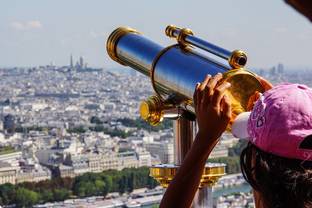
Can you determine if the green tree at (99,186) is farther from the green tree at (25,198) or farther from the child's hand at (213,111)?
the child's hand at (213,111)

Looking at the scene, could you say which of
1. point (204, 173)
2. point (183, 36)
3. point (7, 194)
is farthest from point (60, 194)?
point (204, 173)

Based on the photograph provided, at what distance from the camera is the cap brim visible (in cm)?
69

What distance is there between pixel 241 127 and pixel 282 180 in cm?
12

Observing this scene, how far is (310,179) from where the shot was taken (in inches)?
23.3


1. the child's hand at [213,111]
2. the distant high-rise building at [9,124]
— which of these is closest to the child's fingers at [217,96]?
the child's hand at [213,111]

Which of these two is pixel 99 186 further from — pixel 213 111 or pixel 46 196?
pixel 213 111

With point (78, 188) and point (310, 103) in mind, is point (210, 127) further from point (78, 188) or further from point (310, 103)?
point (78, 188)

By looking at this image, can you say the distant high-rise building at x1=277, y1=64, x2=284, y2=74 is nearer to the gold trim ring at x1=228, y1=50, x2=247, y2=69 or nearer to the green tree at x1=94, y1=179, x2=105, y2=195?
the green tree at x1=94, y1=179, x2=105, y2=195

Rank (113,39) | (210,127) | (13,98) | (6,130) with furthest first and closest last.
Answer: (13,98) < (6,130) < (113,39) < (210,127)

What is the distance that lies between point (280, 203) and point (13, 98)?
47762 millimetres

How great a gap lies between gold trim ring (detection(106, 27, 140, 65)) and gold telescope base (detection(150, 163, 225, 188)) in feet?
1.07

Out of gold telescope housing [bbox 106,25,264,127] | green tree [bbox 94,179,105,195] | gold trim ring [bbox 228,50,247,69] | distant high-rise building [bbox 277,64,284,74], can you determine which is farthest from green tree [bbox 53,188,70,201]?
distant high-rise building [bbox 277,64,284,74]

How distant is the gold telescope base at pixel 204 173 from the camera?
914 mm

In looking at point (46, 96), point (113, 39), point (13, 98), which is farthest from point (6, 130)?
point (113, 39)
